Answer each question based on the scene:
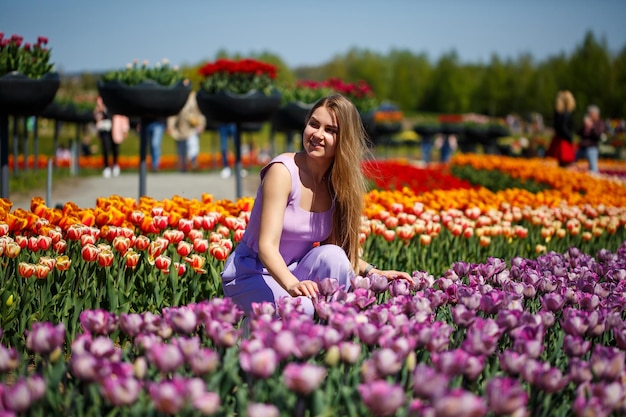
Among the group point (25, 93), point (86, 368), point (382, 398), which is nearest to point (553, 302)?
point (382, 398)

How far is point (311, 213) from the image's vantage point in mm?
3455

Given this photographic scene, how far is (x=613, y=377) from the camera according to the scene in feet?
7.15

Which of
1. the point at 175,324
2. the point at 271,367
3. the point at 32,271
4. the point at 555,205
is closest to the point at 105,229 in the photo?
the point at 32,271

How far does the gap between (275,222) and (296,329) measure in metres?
0.94

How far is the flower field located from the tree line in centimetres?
3658

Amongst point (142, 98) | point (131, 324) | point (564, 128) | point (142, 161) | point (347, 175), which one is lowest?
point (142, 161)

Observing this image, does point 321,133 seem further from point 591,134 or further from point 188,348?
point 591,134

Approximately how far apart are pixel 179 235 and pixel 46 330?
180 centimetres

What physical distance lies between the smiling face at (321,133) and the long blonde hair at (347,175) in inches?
0.8

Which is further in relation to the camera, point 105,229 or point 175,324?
Answer: point 105,229

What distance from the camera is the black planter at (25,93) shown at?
5.43m

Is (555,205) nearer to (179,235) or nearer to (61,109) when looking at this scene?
(179,235)

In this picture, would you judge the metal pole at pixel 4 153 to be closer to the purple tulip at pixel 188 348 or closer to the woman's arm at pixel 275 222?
the woman's arm at pixel 275 222

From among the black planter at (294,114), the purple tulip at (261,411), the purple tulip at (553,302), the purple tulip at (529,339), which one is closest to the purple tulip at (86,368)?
the purple tulip at (261,411)
